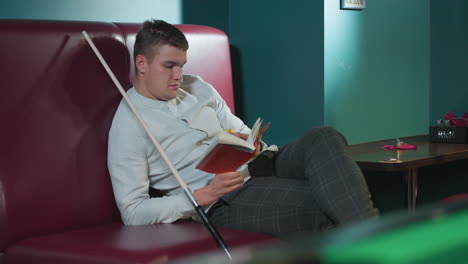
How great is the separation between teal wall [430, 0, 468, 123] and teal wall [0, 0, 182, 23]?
5.02 feet

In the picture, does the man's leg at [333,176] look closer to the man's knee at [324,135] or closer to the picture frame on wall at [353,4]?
the man's knee at [324,135]

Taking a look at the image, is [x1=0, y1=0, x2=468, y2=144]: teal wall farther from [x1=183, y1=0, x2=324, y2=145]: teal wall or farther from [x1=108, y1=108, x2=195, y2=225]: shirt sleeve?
[x1=108, y1=108, x2=195, y2=225]: shirt sleeve

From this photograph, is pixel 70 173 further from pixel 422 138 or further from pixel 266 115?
pixel 422 138

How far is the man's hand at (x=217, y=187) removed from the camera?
82.7 inches

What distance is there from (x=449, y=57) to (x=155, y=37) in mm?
2144

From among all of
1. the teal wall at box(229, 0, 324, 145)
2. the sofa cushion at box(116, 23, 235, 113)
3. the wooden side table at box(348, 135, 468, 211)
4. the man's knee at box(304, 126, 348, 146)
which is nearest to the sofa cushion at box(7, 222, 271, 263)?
the man's knee at box(304, 126, 348, 146)

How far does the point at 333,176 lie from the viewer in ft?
6.77

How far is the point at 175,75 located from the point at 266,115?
972 millimetres

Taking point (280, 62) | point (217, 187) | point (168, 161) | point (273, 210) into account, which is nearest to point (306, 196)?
point (273, 210)

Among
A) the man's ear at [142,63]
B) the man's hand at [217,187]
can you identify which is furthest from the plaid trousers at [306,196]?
the man's ear at [142,63]

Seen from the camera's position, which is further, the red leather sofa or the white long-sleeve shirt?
the white long-sleeve shirt

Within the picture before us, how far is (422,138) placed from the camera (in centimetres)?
345

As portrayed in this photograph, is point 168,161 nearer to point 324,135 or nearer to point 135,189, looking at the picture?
point 135,189

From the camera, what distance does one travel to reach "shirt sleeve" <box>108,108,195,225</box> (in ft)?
6.86
